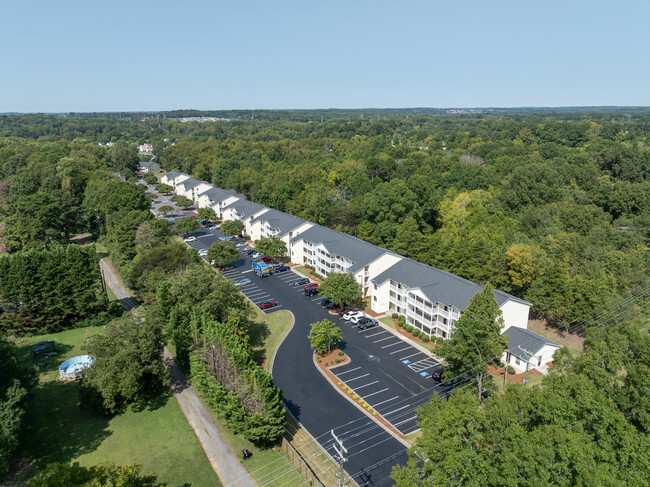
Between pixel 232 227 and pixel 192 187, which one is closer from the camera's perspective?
pixel 232 227

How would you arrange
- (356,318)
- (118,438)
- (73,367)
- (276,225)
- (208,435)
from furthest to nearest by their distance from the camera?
(276,225), (356,318), (73,367), (208,435), (118,438)

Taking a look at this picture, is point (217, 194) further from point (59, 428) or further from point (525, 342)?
point (525, 342)

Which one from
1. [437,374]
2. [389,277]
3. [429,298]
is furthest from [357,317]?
[437,374]

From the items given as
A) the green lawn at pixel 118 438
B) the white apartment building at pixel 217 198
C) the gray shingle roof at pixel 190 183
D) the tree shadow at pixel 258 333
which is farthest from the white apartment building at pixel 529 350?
the gray shingle roof at pixel 190 183

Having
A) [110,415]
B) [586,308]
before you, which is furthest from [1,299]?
[586,308]

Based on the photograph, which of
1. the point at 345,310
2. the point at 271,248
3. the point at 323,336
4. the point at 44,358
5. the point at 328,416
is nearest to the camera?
the point at 328,416

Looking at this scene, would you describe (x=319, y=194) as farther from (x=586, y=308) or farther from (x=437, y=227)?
(x=586, y=308)
